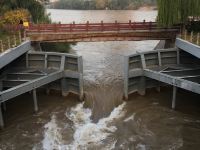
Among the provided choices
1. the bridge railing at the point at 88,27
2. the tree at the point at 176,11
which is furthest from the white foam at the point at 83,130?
the tree at the point at 176,11

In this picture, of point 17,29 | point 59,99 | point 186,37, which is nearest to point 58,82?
point 59,99

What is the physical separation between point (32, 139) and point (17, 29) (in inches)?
585

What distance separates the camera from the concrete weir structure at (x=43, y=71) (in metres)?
27.3

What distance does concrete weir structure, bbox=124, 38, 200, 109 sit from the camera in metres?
27.2

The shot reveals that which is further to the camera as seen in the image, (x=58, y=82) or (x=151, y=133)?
(x=58, y=82)

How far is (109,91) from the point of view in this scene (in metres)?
29.3

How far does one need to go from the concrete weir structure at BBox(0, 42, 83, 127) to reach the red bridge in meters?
2.12

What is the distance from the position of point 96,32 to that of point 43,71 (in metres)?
6.82

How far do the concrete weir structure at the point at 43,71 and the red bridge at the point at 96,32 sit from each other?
212 centimetres

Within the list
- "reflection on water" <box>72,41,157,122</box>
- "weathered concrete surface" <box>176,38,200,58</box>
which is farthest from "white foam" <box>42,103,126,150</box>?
"weathered concrete surface" <box>176,38,200,58</box>

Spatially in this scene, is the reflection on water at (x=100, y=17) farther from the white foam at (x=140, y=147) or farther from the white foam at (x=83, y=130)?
the white foam at (x=140, y=147)

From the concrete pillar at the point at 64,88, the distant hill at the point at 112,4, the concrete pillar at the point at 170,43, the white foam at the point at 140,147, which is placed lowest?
the white foam at the point at 140,147

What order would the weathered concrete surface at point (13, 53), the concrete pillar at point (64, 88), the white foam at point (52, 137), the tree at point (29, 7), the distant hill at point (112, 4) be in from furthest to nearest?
the distant hill at point (112, 4) → the tree at point (29, 7) → the concrete pillar at point (64, 88) → the weathered concrete surface at point (13, 53) → the white foam at point (52, 137)

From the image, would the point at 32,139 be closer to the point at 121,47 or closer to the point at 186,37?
the point at 186,37
